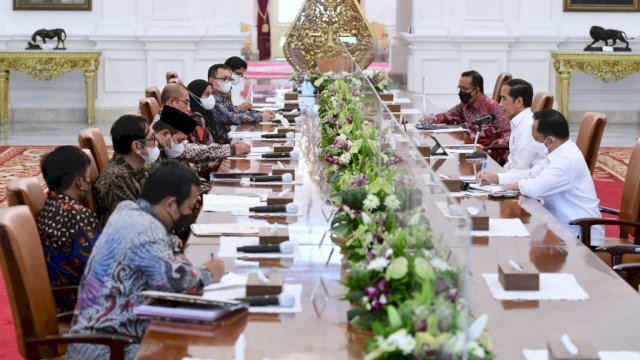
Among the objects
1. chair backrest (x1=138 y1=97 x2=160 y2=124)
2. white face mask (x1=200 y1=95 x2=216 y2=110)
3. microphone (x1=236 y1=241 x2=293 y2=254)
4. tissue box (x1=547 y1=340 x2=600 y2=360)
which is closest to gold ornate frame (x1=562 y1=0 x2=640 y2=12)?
white face mask (x1=200 y1=95 x2=216 y2=110)

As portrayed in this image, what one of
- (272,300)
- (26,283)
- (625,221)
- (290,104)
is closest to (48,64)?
(290,104)

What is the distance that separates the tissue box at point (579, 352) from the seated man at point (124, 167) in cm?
267

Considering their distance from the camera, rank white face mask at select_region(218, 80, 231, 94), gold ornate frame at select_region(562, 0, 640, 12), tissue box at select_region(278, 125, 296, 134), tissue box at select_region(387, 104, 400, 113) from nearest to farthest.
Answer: tissue box at select_region(278, 125, 296, 134) < white face mask at select_region(218, 80, 231, 94) < tissue box at select_region(387, 104, 400, 113) < gold ornate frame at select_region(562, 0, 640, 12)

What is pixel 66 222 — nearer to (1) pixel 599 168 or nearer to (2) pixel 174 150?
(2) pixel 174 150

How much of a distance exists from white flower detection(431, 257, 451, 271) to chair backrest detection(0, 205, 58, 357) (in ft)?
5.22

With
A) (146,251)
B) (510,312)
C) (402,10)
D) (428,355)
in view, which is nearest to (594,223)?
(510,312)

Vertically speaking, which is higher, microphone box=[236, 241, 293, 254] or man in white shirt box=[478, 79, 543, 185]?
man in white shirt box=[478, 79, 543, 185]

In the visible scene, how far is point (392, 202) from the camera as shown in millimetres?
3840

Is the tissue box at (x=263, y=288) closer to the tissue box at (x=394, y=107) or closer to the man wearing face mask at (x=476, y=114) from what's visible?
the man wearing face mask at (x=476, y=114)

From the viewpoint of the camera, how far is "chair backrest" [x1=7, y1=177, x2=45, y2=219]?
431 cm

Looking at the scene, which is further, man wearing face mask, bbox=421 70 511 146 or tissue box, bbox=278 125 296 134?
man wearing face mask, bbox=421 70 511 146

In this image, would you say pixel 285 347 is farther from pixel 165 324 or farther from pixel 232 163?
pixel 232 163

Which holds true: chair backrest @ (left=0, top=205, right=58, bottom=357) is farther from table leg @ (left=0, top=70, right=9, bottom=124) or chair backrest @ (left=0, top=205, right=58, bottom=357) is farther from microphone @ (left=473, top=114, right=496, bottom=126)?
table leg @ (left=0, top=70, right=9, bottom=124)

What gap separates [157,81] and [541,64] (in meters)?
4.87
